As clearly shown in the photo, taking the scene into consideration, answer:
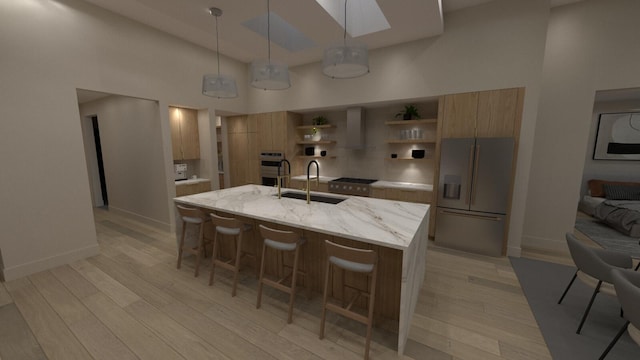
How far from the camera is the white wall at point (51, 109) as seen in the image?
270 cm

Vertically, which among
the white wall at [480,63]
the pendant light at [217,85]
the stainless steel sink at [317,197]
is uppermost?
the white wall at [480,63]

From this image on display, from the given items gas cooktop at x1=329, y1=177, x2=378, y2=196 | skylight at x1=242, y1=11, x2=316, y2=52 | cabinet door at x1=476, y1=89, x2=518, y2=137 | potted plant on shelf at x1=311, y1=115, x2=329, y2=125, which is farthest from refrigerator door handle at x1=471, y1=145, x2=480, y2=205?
skylight at x1=242, y1=11, x2=316, y2=52

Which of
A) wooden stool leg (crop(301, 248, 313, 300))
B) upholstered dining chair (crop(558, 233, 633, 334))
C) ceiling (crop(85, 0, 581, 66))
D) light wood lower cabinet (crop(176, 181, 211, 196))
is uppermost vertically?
ceiling (crop(85, 0, 581, 66))

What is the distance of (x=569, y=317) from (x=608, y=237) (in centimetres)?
337

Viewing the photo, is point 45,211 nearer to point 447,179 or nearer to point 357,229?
point 357,229

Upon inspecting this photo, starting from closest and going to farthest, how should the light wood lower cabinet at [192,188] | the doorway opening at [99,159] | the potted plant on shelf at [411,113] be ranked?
1. the potted plant on shelf at [411,113]
2. the light wood lower cabinet at [192,188]
3. the doorway opening at [99,159]

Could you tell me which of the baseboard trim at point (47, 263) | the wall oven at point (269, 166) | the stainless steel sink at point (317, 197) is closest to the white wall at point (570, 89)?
the stainless steel sink at point (317, 197)

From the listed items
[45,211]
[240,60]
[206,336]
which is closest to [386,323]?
[206,336]

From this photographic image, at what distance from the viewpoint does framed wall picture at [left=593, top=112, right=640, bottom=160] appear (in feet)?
17.3

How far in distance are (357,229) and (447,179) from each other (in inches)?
91.0

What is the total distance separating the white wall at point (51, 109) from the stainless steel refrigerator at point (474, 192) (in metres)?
4.97

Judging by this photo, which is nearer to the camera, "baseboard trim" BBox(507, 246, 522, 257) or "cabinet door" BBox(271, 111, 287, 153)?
"baseboard trim" BBox(507, 246, 522, 257)

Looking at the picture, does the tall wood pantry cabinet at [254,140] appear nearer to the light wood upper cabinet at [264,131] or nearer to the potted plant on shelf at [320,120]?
the light wood upper cabinet at [264,131]

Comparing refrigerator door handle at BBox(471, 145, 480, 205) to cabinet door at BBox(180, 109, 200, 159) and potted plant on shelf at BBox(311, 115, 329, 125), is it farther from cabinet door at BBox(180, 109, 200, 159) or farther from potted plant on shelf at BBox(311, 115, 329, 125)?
cabinet door at BBox(180, 109, 200, 159)
